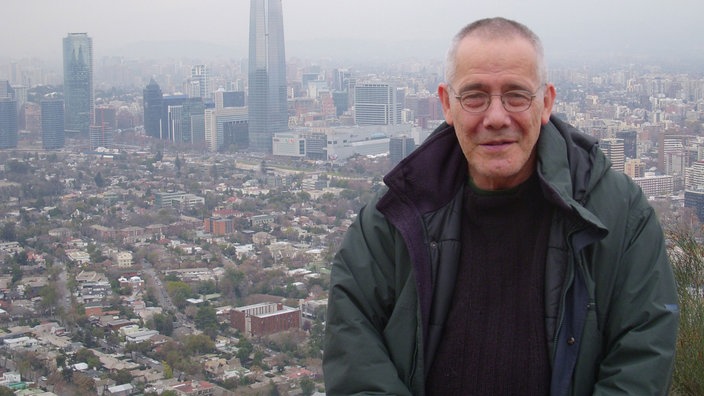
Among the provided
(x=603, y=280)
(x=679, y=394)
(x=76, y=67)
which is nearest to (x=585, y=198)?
(x=603, y=280)

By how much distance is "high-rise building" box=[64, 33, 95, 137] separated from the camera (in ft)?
66.7

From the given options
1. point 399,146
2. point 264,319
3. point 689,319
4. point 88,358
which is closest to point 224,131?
point 399,146

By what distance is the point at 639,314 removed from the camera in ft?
2.82

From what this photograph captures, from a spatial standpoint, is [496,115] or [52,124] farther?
[52,124]

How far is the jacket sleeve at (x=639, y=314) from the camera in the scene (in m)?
0.85

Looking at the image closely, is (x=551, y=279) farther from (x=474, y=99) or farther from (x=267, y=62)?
(x=267, y=62)

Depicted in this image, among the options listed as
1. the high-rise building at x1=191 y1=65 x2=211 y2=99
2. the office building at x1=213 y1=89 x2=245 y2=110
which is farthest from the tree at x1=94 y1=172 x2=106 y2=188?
the high-rise building at x1=191 y1=65 x2=211 y2=99

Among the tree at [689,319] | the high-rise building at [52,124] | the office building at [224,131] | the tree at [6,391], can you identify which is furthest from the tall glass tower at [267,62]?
the tree at [689,319]

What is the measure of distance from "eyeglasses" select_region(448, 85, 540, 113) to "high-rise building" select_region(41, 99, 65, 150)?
1940 centimetres

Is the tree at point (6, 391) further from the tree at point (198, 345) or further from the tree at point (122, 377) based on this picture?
the tree at point (198, 345)

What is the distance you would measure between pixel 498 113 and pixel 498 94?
0.06 ft

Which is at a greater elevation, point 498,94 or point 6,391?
point 498,94

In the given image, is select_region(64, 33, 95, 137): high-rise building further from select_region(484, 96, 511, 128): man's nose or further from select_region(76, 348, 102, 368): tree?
select_region(484, 96, 511, 128): man's nose

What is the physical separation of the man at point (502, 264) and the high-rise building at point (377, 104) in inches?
729
